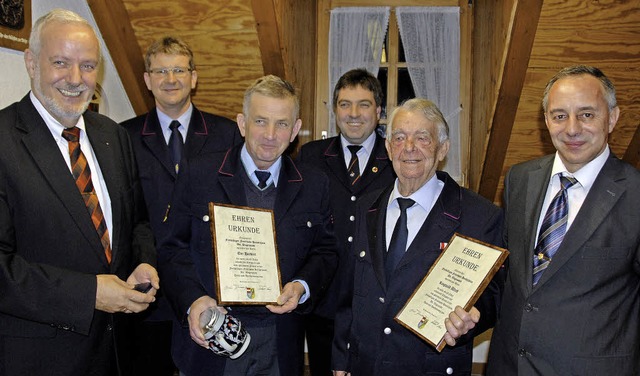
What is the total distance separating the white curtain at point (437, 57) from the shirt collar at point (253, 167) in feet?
8.63

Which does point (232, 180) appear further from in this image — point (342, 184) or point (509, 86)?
point (509, 86)

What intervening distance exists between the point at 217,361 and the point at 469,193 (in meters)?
1.06

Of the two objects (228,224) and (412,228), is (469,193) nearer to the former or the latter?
(412,228)

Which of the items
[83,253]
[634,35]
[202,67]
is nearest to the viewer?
[83,253]

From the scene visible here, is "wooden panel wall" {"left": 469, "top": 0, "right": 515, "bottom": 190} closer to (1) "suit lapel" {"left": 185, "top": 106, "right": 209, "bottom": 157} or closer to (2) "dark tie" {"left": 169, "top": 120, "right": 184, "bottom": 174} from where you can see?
(1) "suit lapel" {"left": 185, "top": 106, "right": 209, "bottom": 157}

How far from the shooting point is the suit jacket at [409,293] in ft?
6.72

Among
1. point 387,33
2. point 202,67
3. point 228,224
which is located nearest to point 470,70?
point 387,33

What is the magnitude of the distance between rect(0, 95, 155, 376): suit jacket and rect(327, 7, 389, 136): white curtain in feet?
9.93

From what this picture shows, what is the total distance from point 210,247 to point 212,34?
2.10 meters

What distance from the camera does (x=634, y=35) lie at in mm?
3561

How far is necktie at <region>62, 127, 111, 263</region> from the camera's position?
1951mm

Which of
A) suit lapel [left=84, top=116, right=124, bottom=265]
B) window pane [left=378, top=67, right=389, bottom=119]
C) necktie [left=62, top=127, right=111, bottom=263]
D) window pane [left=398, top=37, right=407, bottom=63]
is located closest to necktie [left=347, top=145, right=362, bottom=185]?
suit lapel [left=84, top=116, right=124, bottom=265]

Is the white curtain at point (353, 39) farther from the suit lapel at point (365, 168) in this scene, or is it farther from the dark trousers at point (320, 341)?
the dark trousers at point (320, 341)

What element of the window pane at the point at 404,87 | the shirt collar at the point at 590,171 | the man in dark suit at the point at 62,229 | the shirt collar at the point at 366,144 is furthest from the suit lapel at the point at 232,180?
the window pane at the point at 404,87
